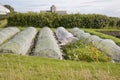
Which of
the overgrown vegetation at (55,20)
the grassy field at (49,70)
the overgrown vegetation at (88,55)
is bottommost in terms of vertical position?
the overgrown vegetation at (55,20)

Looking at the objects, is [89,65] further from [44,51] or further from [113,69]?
Answer: [44,51]

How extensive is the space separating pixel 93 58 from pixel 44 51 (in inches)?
65.1

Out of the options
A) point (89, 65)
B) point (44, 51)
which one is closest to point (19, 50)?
point (44, 51)

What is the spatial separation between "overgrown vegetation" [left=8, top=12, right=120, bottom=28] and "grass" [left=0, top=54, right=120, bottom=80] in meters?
21.2

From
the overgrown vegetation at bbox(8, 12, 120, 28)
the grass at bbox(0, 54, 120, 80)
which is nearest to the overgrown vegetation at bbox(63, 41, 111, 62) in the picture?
the grass at bbox(0, 54, 120, 80)

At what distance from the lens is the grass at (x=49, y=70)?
21.5 ft

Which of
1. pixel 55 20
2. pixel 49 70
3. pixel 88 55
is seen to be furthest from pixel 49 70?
pixel 55 20

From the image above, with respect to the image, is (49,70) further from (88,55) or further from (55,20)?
(55,20)

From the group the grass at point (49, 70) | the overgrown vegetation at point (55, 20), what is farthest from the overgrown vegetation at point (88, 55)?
the overgrown vegetation at point (55, 20)

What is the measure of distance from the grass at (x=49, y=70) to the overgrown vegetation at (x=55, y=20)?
21231 millimetres

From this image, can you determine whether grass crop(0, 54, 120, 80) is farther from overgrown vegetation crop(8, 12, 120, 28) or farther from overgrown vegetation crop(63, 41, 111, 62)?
overgrown vegetation crop(8, 12, 120, 28)

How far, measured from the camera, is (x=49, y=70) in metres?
7.57

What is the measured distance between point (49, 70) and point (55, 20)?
23650 millimetres

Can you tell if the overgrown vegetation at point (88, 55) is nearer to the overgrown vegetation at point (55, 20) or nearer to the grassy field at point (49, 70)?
the grassy field at point (49, 70)
